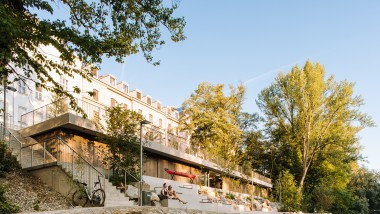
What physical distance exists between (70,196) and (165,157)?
14497 millimetres

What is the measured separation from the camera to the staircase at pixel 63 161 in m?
17.0

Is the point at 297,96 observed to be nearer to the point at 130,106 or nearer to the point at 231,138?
the point at 231,138

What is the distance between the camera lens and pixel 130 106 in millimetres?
55906

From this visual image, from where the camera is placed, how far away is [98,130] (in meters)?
21.5

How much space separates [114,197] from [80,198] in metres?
1.72

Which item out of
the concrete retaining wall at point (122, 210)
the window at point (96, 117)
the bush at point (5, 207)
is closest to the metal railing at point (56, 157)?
the window at point (96, 117)

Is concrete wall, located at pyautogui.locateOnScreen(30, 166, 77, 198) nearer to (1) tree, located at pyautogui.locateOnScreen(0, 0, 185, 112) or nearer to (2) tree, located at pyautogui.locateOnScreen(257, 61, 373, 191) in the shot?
(1) tree, located at pyautogui.locateOnScreen(0, 0, 185, 112)

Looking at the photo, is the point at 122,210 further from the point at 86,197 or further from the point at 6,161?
the point at 6,161

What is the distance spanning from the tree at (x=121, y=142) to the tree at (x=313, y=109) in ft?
88.7

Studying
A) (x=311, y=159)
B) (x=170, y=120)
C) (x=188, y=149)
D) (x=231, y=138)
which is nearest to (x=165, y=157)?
(x=188, y=149)

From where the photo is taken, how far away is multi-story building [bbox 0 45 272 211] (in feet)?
70.2

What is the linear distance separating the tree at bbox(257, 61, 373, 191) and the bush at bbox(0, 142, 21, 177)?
3227 cm

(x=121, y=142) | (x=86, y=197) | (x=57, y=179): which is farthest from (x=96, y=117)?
(x=86, y=197)

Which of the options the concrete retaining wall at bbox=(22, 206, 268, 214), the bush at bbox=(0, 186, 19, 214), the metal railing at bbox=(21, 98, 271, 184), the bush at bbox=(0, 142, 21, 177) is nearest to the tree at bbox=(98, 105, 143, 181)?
the metal railing at bbox=(21, 98, 271, 184)
